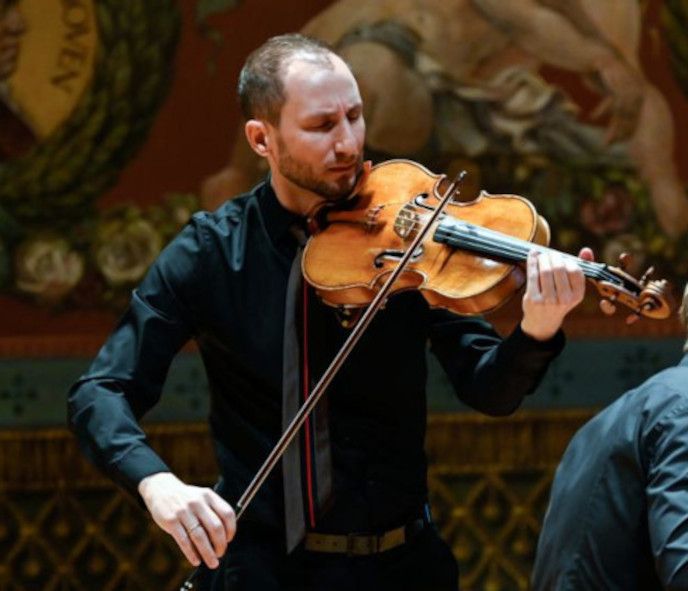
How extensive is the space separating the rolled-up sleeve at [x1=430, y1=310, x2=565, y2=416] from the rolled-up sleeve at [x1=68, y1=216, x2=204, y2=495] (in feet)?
1.61

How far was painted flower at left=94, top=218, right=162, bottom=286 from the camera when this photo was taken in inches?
223

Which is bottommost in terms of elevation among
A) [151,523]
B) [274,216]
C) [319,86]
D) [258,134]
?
[151,523]

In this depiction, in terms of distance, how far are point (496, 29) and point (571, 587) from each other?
3.52m

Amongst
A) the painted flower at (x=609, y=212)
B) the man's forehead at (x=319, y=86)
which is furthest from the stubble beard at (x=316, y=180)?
the painted flower at (x=609, y=212)

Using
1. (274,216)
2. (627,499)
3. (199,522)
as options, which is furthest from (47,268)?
(627,499)

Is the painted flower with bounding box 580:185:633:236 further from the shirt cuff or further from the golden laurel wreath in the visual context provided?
the shirt cuff

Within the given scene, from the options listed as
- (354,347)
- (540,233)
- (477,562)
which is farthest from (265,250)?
(477,562)

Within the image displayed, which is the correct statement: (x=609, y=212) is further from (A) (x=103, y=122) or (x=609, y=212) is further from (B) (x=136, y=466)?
(B) (x=136, y=466)

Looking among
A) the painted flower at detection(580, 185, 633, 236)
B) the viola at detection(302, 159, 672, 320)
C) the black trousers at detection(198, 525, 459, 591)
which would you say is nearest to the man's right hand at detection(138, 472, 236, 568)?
the black trousers at detection(198, 525, 459, 591)

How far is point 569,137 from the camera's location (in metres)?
5.84

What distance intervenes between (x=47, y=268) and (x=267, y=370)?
282cm

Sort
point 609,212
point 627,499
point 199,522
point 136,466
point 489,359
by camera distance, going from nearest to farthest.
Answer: point 627,499 → point 199,522 → point 136,466 → point 489,359 → point 609,212

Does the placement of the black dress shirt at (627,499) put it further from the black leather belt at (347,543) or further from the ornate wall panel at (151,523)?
the ornate wall panel at (151,523)

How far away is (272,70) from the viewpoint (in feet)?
10.0
